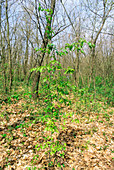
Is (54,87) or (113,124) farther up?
(54,87)

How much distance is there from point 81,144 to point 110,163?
0.97 meters

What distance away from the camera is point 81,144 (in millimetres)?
3674

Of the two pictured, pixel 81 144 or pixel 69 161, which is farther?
pixel 81 144

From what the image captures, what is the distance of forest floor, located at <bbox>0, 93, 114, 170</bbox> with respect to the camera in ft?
9.43

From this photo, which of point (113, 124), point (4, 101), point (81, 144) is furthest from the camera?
point (4, 101)

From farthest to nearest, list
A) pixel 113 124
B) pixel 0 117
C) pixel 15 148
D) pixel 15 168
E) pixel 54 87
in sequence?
pixel 113 124, pixel 0 117, pixel 15 148, pixel 15 168, pixel 54 87

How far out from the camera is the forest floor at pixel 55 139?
2875mm

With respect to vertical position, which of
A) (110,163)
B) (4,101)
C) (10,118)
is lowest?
(110,163)

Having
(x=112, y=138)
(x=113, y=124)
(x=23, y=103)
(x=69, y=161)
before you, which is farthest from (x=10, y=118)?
(x=113, y=124)

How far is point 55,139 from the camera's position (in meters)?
3.71

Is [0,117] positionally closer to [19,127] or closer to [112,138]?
[19,127]

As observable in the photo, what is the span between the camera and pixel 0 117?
4.49 meters

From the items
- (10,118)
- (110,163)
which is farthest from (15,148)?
(110,163)

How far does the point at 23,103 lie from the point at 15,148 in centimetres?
276
